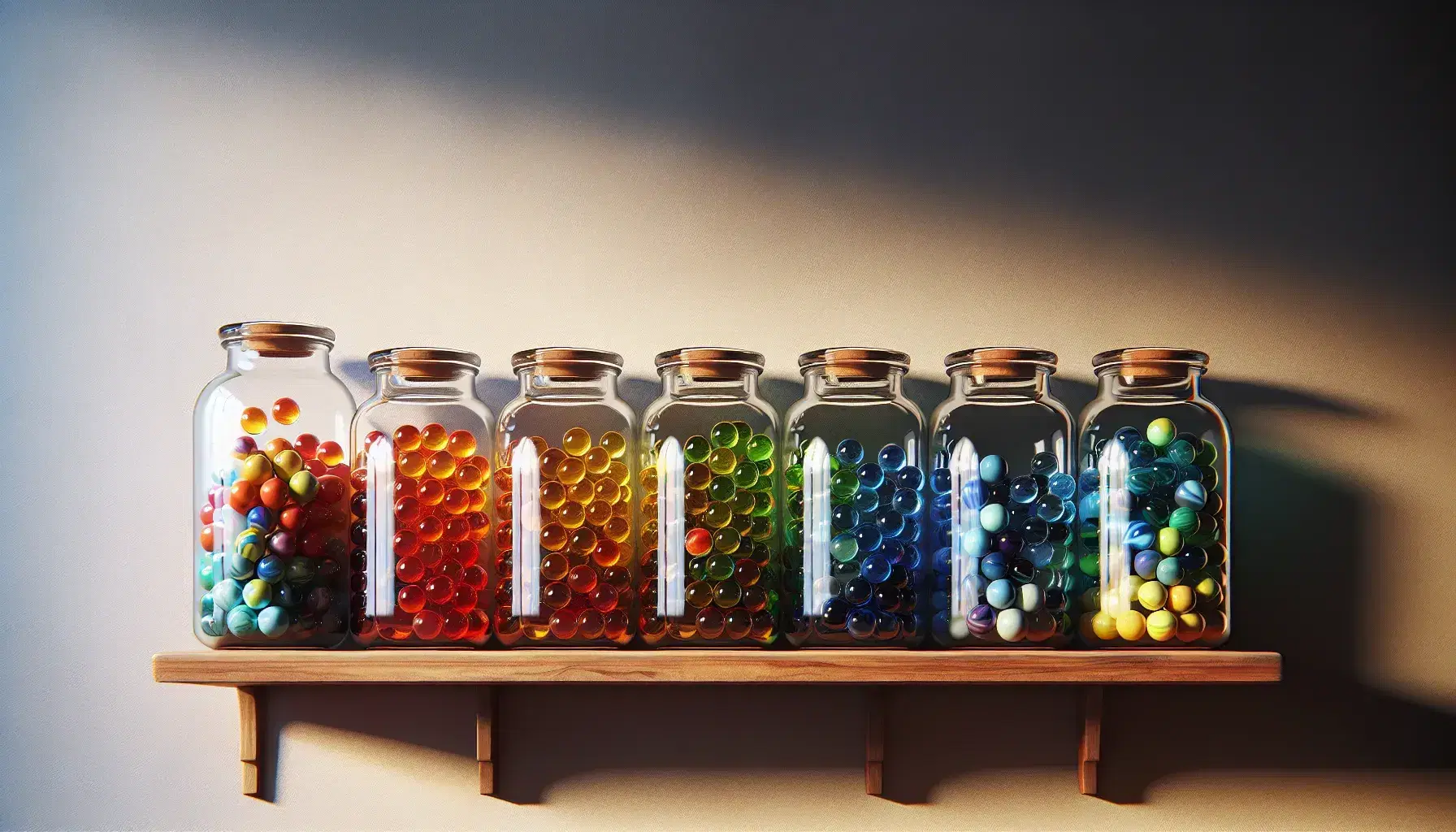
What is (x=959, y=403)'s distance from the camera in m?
1.17

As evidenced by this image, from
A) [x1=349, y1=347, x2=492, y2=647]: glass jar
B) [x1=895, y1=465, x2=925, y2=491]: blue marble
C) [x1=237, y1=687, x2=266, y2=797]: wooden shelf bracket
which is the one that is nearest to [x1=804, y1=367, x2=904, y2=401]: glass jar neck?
[x1=895, y1=465, x2=925, y2=491]: blue marble

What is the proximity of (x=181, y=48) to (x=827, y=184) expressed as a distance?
92 centimetres

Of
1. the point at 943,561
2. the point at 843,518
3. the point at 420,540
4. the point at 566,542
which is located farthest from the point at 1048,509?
the point at 420,540

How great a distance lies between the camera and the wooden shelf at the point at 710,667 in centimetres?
101

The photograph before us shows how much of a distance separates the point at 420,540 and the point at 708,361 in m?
0.39

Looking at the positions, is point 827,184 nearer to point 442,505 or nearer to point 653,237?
point 653,237

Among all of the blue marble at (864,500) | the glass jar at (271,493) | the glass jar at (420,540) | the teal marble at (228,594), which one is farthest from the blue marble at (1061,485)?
the teal marble at (228,594)

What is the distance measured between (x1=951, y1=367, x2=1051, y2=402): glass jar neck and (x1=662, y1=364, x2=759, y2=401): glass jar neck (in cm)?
26

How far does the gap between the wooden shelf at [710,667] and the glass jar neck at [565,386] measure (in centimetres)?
31

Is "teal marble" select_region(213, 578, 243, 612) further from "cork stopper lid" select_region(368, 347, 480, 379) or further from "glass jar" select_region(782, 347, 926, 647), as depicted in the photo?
"glass jar" select_region(782, 347, 926, 647)

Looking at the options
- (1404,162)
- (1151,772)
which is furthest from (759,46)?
(1151,772)

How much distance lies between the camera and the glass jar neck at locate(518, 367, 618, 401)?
1157mm

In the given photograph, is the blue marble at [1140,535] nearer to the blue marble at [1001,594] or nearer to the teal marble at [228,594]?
the blue marble at [1001,594]

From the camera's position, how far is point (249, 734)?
1.23 m
